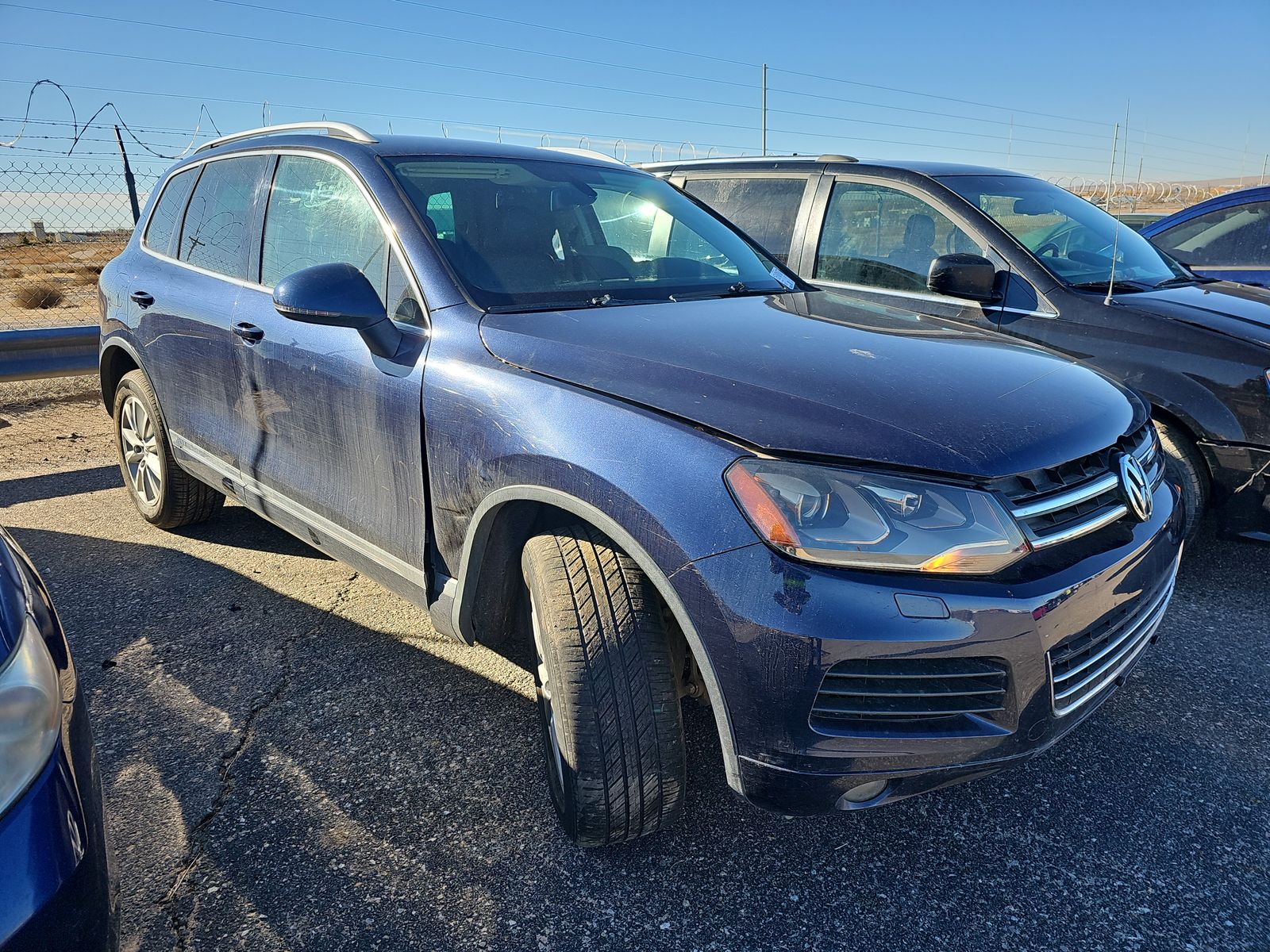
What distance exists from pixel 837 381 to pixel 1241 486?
96.4 inches

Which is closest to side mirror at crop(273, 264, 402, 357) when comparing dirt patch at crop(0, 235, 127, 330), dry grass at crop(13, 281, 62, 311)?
dirt patch at crop(0, 235, 127, 330)

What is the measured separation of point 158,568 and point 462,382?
7.81ft

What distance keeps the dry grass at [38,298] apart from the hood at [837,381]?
14.5 meters

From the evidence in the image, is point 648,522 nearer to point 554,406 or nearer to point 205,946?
point 554,406

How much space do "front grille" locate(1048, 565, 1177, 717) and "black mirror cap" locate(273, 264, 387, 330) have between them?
1.88 metres

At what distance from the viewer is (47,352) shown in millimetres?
5723

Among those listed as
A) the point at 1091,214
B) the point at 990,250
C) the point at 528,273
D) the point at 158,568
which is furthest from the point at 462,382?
the point at 1091,214

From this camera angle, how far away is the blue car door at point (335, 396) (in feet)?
8.30

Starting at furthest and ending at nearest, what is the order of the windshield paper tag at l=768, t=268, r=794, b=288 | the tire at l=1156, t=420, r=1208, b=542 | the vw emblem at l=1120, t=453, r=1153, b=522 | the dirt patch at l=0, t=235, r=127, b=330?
the dirt patch at l=0, t=235, r=127, b=330
the tire at l=1156, t=420, r=1208, b=542
the windshield paper tag at l=768, t=268, r=794, b=288
the vw emblem at l=1120, t=453, r=1153, b=522

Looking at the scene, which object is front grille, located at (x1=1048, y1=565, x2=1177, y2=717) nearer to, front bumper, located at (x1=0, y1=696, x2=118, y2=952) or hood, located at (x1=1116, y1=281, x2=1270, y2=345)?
front bumper, located at (x1=0, y1=696, x2=118, y2=952)

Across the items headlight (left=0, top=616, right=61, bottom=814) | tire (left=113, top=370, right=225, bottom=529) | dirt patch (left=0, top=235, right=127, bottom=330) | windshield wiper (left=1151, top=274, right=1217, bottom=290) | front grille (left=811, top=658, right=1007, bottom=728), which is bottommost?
dirt patch (left=0, top=235, right=127, bottom=330)

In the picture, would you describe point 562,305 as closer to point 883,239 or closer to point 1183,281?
point 883,239

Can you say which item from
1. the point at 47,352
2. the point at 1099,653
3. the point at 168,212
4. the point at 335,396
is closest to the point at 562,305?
the point at 335,396

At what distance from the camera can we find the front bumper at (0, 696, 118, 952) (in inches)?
47.9
